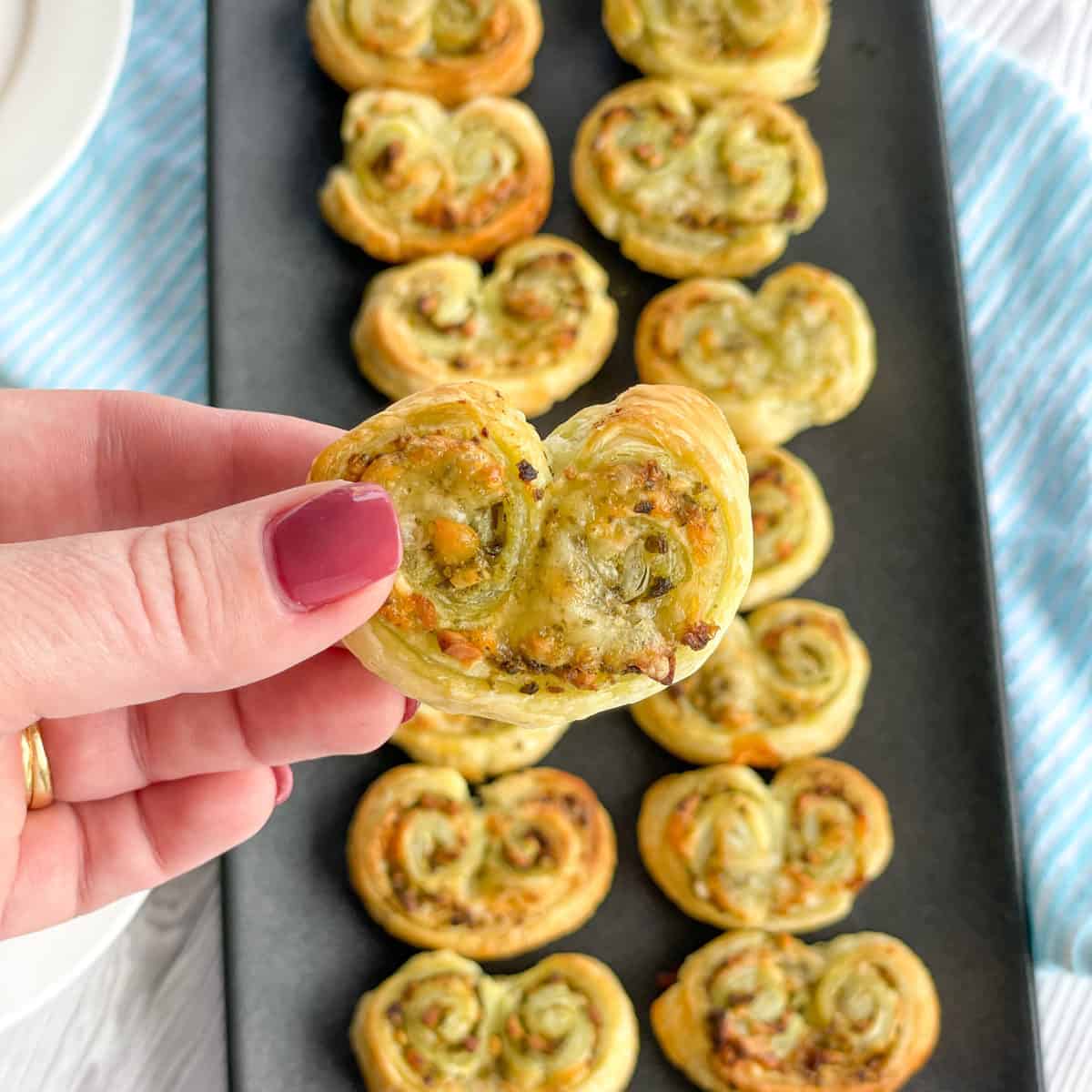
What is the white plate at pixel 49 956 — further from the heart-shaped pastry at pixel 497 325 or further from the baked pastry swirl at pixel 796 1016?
the heart-shaped pastry at pixel 497 325

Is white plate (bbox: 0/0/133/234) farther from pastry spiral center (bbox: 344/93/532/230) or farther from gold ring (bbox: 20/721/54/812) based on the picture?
gold ring (bbox: 20/721/54/812)

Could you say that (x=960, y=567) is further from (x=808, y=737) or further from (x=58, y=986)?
(x=58, y=986)

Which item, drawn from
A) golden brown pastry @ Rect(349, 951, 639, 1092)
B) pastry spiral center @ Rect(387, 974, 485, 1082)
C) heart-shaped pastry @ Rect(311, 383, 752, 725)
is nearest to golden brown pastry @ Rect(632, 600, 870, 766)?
golden brown pastry @ Rect(349, 951, 639, 1092)

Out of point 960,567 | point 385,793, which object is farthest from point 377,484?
point 960,567

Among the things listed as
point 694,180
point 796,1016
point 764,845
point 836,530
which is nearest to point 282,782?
point 764,845

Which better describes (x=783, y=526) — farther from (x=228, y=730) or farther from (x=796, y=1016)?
(x=228, y=730)

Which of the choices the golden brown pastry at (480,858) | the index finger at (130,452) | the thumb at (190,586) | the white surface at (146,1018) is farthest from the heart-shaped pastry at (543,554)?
the white surface at (146,1018)
